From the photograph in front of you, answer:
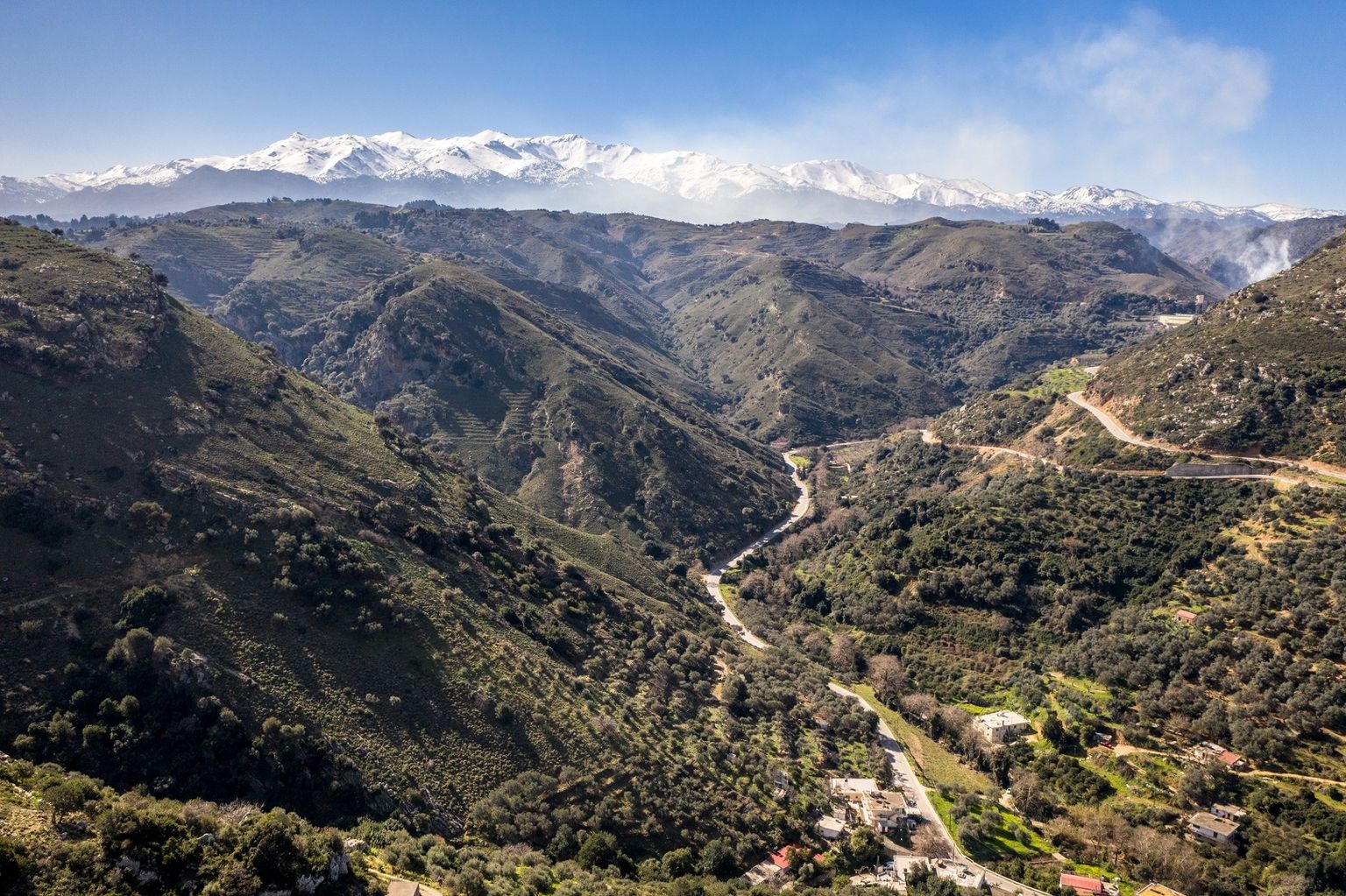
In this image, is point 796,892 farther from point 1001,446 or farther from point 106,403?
point 1001,446

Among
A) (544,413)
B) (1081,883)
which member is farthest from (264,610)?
(544,413)

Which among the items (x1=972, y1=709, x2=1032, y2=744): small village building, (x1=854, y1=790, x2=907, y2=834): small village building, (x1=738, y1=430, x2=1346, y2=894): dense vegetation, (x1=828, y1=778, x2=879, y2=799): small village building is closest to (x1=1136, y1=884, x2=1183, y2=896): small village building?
(x1=738, y1=430, x2=1346, y2=894): dense vegetation

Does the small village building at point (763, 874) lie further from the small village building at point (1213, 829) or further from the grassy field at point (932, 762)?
the small village building at point (1213, 829)

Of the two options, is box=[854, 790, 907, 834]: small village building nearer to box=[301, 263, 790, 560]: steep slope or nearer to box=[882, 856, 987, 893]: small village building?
box=[882, 856, 987, 893]: small village building

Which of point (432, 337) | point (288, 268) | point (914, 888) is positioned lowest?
point (914, 888)

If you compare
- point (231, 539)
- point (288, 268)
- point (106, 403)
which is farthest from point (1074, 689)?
point (288, 268)

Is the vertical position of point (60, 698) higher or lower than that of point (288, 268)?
lower

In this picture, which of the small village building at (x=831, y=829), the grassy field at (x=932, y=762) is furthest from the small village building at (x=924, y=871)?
the grassy field at (x=932, y=762)
